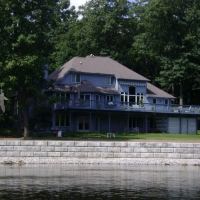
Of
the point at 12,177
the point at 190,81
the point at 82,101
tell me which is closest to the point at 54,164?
the point at 12,177

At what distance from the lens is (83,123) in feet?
173

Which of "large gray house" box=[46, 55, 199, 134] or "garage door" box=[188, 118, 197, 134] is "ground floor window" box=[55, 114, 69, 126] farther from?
"garage door" box=[188, 118, 197, 134]

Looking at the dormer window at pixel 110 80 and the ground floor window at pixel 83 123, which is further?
the dormer window at pixel 110 80

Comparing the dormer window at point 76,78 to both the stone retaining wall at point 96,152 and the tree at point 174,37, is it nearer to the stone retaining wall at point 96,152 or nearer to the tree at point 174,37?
the tree at point 174,37

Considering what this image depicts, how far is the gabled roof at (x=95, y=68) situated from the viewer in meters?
54.7

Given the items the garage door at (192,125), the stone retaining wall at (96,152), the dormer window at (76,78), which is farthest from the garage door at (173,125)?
the stone retaining wall at (96,152)

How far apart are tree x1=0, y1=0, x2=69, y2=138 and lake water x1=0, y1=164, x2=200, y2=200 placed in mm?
10550

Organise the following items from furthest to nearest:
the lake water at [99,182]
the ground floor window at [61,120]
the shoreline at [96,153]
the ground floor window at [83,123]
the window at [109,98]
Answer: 1. the window at [109,98]
2. the ground floor window at [83,123]
3. the ground floor window at [61,120]
4. the shoreline at [96,153]
5. the lake water at [99,182]

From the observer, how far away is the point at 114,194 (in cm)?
1878

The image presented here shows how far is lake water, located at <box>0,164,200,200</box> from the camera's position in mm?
18484

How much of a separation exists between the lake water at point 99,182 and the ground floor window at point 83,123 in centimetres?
2471

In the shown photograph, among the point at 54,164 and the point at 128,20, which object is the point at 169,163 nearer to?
the point at 54,164

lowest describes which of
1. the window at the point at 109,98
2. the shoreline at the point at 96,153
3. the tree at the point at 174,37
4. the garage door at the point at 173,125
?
the shoreline at the point at 96,153

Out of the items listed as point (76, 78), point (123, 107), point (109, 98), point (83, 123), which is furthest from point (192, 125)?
point (76, 78)
